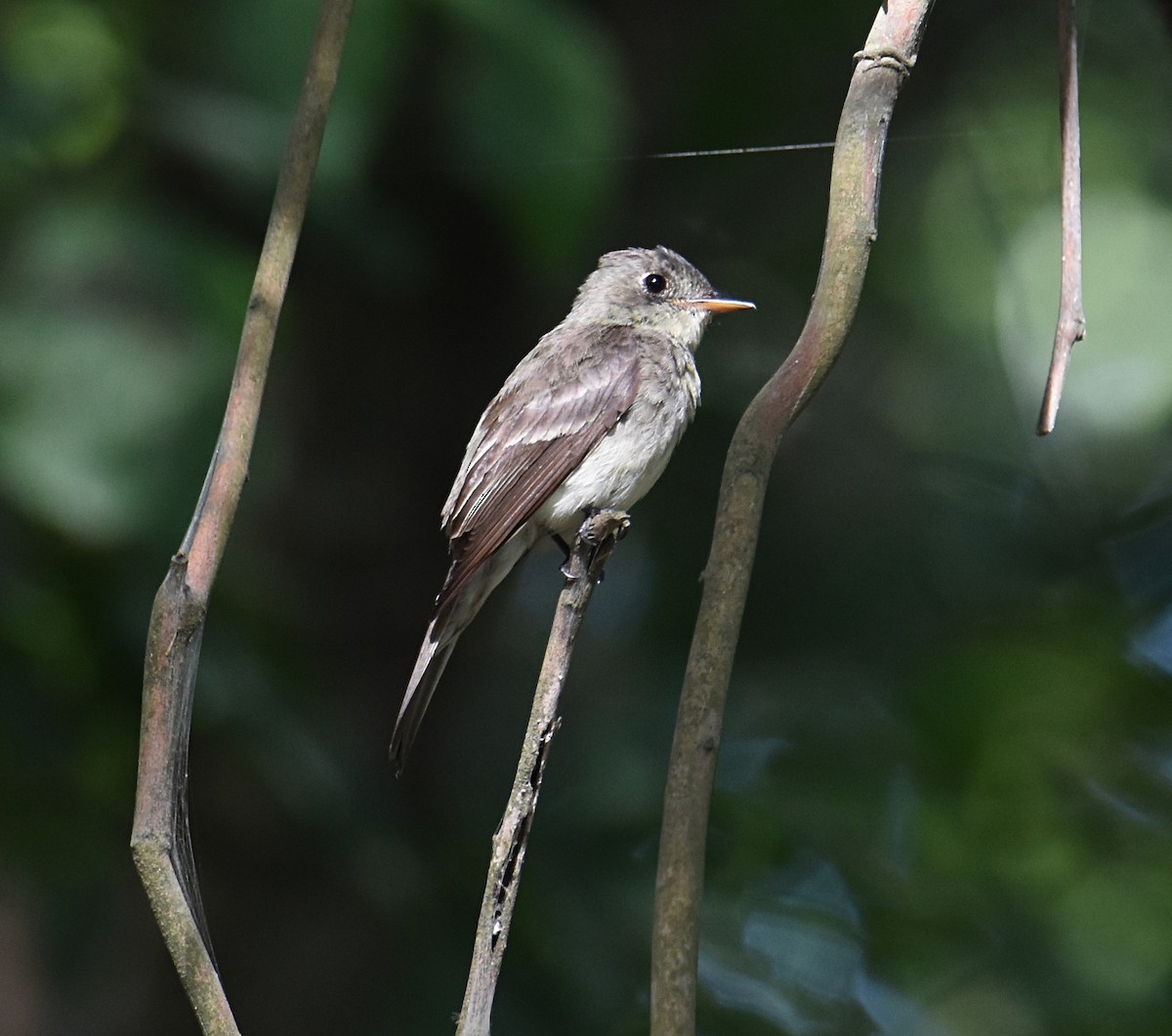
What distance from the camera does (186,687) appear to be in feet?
6.08

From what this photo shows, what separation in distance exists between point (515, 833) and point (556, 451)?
1875 mm

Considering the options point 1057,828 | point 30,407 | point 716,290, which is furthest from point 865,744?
point 30,407

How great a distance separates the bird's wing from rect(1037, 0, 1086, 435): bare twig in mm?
1521

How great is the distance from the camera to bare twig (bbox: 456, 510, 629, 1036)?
5.71 feet

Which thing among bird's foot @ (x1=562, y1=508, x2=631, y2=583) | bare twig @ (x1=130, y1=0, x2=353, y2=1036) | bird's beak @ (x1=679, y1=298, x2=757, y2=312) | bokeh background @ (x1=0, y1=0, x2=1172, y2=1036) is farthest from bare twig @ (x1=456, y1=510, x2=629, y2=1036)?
bird's beak @ (x1=679, y1=298, x2=757, y2=312)

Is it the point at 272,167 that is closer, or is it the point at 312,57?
the point at 312,57

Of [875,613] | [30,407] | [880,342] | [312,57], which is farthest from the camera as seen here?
[880,342]

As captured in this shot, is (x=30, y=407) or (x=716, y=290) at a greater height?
(x=716, y=290)

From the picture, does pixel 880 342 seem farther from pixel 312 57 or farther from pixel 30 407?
pixel 312 57

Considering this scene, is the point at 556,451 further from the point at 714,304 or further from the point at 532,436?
the point at 714,304

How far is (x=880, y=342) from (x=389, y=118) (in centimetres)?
243

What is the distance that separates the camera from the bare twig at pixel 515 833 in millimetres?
1741

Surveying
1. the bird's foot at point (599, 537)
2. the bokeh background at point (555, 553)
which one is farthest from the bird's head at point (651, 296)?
the bird's foot at point (599, 537)

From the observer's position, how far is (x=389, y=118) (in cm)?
440
